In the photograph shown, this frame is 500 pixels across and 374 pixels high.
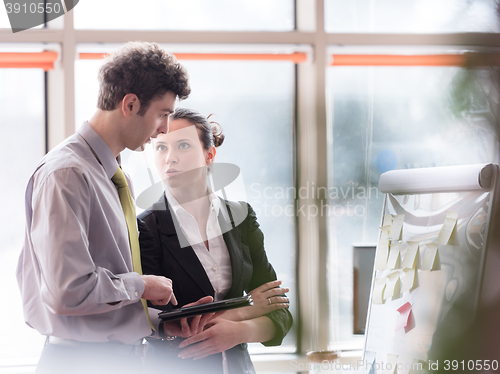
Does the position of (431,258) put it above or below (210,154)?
below

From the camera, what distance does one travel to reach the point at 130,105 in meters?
1.05

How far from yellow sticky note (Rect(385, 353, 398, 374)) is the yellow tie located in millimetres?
816

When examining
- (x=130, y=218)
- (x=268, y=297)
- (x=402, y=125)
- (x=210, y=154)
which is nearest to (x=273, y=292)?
(x=268, y=297)

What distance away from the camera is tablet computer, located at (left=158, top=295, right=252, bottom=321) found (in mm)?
944

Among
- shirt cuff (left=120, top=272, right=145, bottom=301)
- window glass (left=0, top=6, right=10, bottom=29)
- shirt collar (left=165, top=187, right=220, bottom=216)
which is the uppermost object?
window glass (left=0, top=6, right=10, bottom=29)

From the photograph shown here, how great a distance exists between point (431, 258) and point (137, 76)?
3.19ft

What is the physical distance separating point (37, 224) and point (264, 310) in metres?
0.63

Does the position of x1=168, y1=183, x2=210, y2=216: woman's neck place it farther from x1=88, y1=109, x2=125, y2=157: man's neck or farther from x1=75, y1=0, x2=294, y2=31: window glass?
x1=75, y1=0, x2=294, y2=31: window glass

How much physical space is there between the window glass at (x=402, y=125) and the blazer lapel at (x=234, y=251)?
76 cm

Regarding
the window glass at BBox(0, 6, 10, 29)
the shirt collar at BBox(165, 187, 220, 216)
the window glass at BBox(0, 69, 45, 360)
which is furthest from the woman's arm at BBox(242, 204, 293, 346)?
the window glass at BBox(0, 6, 10, 29)

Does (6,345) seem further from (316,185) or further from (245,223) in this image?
(316,185)

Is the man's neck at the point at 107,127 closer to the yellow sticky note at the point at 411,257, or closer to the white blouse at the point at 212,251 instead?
the white blouse at the point at 212,251

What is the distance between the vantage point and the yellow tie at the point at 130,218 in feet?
3.44

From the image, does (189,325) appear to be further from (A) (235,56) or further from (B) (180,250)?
(A) (235,56)
